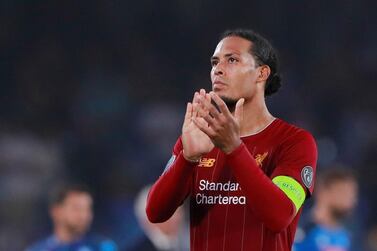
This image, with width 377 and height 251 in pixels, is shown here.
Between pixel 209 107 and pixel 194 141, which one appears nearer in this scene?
pixel 209 107

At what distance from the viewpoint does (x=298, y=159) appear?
318 cm

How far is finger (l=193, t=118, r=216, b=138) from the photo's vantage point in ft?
9.59

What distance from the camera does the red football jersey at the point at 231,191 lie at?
3.15 meters

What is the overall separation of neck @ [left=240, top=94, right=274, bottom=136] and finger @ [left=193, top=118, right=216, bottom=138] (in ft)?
1.36

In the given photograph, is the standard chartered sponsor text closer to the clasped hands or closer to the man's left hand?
the clasped hands

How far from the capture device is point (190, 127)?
3.12 meters

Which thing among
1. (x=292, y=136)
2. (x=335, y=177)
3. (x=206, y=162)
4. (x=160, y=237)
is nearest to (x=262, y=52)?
(x=292, y=136)

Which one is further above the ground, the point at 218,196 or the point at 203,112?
the point at 203,112

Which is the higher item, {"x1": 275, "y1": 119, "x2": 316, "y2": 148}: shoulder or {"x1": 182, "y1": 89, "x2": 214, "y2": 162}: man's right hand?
{"x1": 275, "y1": 119, "x2": 316, "y2": 148}: shoulder

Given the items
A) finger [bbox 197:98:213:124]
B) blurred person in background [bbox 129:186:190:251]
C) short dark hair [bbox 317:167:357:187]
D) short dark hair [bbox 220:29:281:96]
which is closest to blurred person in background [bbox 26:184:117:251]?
blurred person in background [bbox 129:186:190:251]

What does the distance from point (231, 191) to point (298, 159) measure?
27cm

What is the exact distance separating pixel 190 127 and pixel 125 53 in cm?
722

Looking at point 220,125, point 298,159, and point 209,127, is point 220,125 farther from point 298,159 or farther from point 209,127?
point 298,159

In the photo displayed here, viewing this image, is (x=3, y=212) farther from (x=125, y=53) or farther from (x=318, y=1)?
(x=318, y=1)
